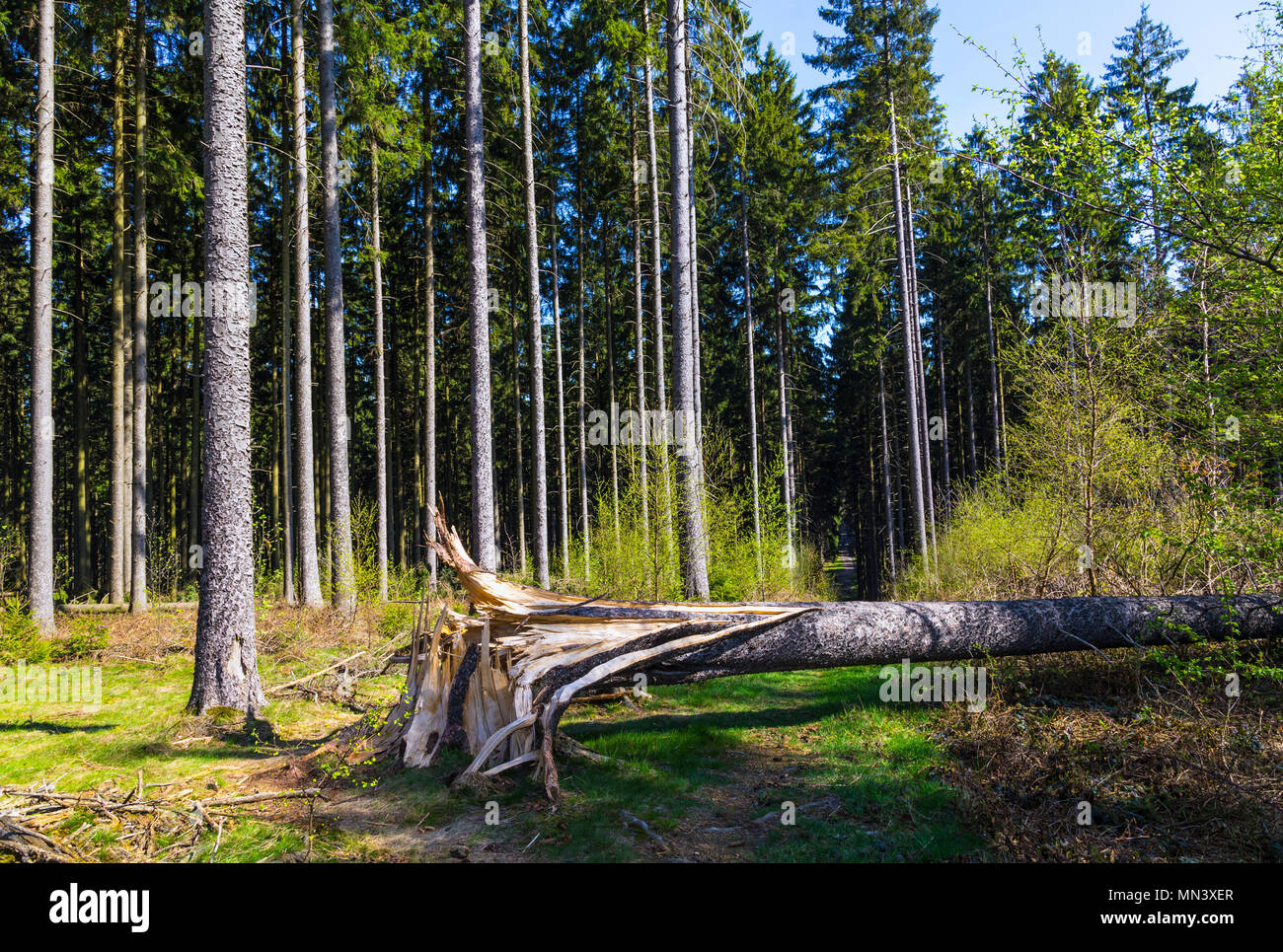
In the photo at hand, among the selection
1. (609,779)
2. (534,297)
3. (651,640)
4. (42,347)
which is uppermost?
(534,297)

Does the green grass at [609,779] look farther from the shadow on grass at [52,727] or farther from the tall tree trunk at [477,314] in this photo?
the tall tree trunk at [477,314]

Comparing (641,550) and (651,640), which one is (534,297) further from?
(651,640)

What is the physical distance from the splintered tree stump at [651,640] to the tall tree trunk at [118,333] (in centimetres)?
1157

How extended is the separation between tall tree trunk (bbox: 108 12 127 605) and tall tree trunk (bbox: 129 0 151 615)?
0.84ft

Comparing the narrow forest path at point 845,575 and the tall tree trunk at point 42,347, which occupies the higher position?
the tall tree trunk at point 42,347

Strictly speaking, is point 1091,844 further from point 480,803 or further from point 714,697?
point 714,697

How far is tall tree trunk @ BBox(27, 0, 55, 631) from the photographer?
10797 millimetres

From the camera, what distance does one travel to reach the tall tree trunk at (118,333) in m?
13.6

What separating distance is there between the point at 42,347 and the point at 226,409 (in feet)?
24.0

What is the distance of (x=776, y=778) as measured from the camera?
5.08 metres

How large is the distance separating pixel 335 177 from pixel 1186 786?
15990 millimetres

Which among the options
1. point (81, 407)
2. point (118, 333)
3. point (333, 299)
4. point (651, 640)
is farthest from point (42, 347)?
point (651, 640)

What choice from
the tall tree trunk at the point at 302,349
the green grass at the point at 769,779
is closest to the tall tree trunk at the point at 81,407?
the tall tree trunk at the point at 302,349
